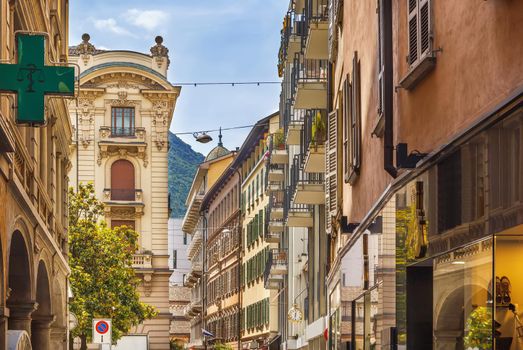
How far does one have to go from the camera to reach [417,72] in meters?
10.7

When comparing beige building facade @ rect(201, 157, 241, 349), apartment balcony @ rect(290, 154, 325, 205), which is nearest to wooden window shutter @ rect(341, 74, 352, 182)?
apartment balcony @ rect(290, 154, 325, 205)

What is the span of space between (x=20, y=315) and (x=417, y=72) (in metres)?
11.8

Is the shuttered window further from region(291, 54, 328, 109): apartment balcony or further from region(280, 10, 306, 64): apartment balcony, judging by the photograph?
region(280, 10, 306, 64): apartment balcony

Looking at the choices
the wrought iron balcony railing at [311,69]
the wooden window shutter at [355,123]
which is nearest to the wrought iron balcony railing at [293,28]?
the wrought iron balcony railing at [311,69]

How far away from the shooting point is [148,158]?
7700cm

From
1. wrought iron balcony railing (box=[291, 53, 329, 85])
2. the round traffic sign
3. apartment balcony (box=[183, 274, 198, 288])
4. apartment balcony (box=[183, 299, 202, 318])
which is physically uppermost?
wrought iron balcony railing (box=[291, 53, 329, 85])

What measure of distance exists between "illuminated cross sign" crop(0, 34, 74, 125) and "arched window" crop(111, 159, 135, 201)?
6411 centimetres

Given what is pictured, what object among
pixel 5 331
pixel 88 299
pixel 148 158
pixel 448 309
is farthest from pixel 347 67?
pixel 148 158

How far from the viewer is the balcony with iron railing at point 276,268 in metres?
52.0

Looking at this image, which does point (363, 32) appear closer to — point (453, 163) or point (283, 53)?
point (453, 163)

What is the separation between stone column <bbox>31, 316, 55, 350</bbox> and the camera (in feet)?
87.5

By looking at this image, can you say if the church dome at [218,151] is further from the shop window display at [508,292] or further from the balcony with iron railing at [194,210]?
the shop window display at [508,292]

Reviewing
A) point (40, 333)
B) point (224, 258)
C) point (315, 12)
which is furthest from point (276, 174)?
point (224, 258)

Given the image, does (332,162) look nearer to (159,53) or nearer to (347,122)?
(347,122)
